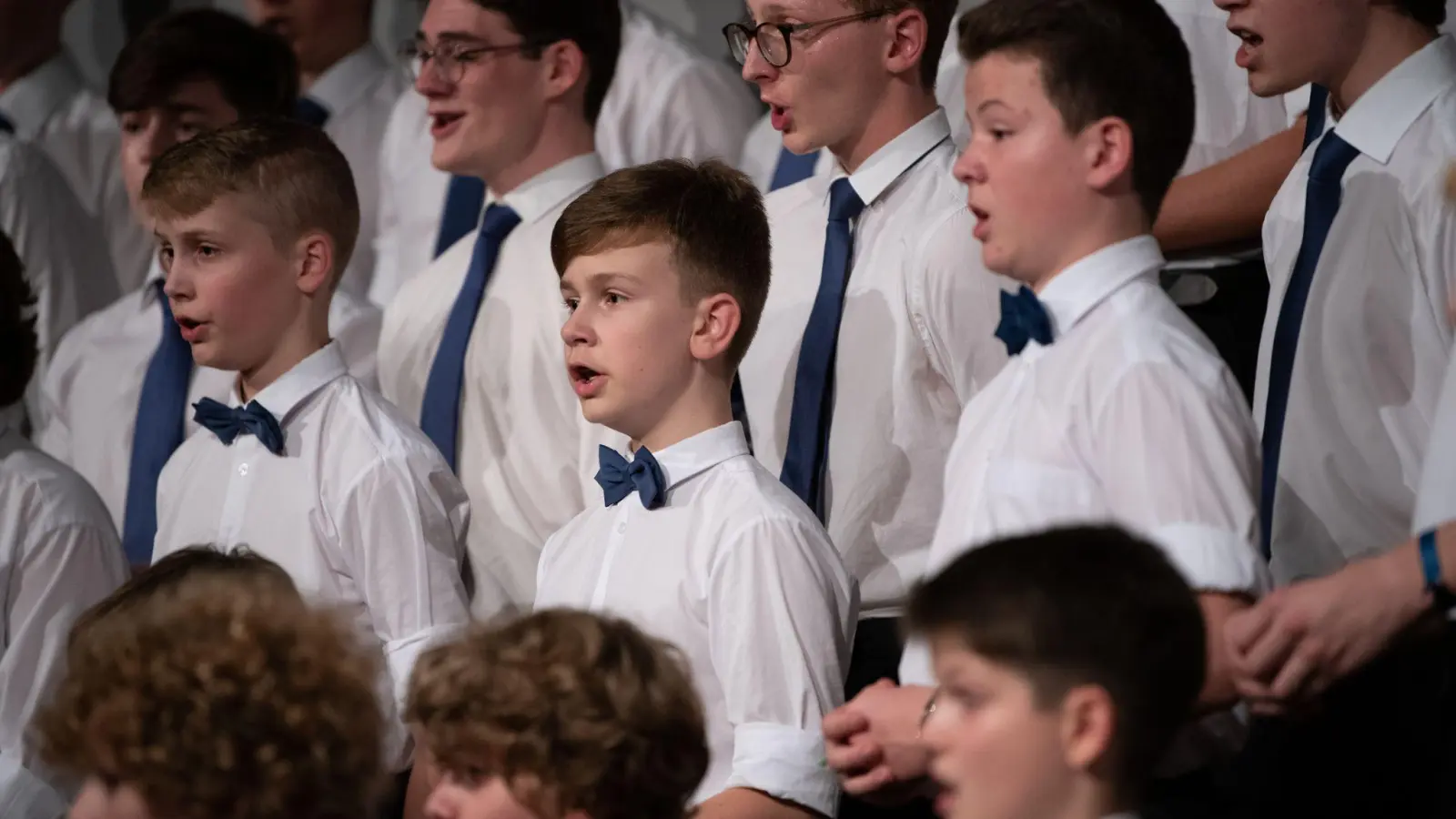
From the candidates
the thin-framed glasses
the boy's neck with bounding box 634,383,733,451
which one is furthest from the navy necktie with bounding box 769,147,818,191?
the boy's neck with bounding box 634,383,733,451

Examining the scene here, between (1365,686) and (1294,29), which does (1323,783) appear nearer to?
(1365,686)

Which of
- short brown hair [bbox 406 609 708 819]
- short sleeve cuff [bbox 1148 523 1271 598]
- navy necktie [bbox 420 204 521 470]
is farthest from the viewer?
navy necktie [bbox 420 204 521 470]

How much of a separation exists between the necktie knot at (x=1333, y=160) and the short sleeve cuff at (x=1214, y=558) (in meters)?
0.79

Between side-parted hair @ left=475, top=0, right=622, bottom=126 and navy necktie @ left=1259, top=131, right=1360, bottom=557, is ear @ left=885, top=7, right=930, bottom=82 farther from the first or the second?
side-parted hair @ left=475, top=0, right=622, bottom=126

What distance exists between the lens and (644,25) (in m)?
5.12

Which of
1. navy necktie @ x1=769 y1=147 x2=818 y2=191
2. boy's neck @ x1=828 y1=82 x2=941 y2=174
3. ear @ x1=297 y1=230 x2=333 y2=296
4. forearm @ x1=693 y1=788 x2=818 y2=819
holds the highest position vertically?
boy's neck @ x1=828 y1=82 x2=941 y2=174

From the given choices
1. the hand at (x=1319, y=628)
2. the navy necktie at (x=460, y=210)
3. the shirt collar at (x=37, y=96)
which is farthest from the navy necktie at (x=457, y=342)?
the shirt collar at (x=37, y=96)

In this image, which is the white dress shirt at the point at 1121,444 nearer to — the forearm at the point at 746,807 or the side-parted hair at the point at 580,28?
the forearm at the point at 746,807

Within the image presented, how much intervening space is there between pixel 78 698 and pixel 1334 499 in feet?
5.32

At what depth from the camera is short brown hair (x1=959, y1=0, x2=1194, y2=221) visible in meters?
2.46

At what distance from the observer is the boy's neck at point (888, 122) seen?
3.27 meters

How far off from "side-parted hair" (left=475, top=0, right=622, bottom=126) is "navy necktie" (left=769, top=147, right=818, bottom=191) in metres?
0.43

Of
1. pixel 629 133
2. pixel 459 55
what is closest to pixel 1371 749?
pixel 459 55

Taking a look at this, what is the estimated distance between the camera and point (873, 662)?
3047mm
